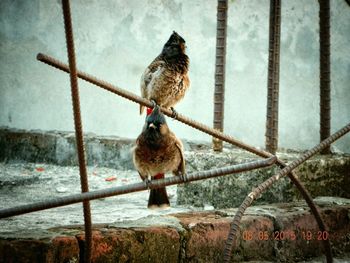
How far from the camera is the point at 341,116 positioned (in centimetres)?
728

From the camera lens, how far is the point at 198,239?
122 inches

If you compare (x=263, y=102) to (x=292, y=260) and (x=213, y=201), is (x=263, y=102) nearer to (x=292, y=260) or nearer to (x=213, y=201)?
(x=213, y=201)

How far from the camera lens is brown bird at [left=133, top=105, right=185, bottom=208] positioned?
295 centimetres

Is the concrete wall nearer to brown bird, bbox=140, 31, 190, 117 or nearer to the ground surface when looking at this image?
the ground surface

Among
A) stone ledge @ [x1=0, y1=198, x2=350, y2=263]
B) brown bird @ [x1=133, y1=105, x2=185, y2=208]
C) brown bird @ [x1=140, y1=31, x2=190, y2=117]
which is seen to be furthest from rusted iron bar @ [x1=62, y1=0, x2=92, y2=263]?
brown bird @ [x1=140, y1=31, x2=190, y2=117]

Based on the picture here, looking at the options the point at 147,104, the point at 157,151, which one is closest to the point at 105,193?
the point at 147,104

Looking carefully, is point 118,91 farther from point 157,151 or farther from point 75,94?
point 157,151

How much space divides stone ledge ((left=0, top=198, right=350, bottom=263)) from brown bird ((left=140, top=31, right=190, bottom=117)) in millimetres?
1125

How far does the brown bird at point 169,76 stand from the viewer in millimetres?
3996

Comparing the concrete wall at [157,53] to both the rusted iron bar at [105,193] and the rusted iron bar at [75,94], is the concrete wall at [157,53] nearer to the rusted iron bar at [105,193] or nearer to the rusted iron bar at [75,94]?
the rusted iron bar at [105,193]

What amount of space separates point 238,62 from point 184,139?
153 centimetres

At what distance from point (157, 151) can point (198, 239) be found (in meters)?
0.65

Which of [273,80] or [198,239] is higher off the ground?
[273,80]
